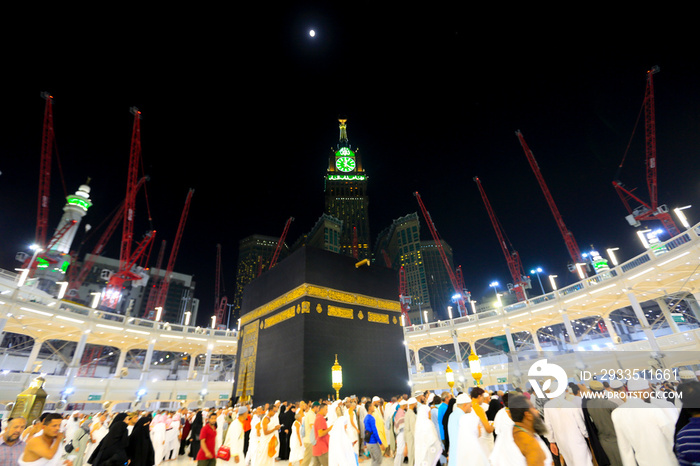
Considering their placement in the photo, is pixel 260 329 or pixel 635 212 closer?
pixel 260 329

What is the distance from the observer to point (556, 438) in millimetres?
5207

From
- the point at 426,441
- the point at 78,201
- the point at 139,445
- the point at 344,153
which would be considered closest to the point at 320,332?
the point at 139,445

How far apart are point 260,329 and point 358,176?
250 ft

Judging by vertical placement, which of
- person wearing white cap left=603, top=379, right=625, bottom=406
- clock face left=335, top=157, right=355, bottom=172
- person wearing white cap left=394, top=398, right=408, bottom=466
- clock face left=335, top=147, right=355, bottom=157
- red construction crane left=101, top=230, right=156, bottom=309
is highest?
clock face left=335, top=147, right=355, bottom=157

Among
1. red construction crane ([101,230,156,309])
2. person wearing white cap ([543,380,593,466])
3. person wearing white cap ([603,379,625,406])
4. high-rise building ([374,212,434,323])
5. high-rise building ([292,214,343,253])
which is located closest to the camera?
person wearing white cap ([543,380,593,466])

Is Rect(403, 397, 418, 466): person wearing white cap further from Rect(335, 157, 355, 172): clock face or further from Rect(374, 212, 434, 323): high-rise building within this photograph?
Rect(335, 157, 355, 172): clock face

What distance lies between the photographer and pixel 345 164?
91.5 meters

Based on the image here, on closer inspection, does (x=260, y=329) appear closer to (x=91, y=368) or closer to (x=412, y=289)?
(x=91, y=368)

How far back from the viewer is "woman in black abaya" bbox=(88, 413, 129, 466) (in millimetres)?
5648

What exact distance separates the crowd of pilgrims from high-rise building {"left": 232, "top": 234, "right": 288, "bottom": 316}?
94330 mm

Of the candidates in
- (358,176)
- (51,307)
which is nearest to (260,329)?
(51,307)

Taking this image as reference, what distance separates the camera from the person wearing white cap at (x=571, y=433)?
491 centimetres

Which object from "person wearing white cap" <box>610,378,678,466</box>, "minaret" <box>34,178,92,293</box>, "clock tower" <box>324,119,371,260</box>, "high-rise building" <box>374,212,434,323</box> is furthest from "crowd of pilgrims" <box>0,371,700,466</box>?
"clock tower" <box>324,119,371,260</box>

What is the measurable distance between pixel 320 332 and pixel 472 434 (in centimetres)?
1062
